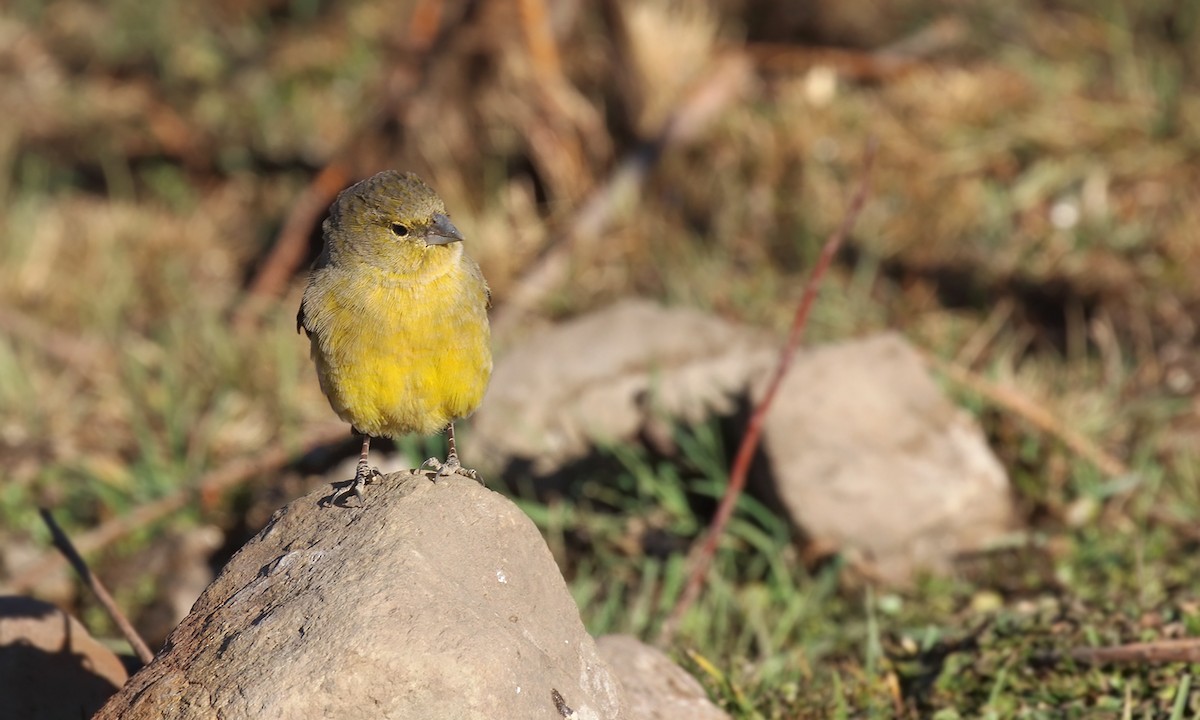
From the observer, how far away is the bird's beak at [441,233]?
3.99 metres

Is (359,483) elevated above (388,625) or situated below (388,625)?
above

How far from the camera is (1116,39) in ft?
29.8

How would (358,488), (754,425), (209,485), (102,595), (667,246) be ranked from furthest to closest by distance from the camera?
(667,246) < (209,485) < (754,425) < (102,595) < (358,488)

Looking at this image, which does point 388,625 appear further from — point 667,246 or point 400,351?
point 667,246

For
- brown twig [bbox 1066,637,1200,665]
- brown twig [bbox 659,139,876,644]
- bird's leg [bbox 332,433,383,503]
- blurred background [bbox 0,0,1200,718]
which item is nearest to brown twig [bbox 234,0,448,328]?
blurred background [bbox 0,0,1200,718]

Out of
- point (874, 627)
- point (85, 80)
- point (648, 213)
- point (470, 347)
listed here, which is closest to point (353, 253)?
point (470, 347)

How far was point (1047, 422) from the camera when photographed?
19.9 feet

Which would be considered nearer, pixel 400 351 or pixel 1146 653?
pixel 400 351

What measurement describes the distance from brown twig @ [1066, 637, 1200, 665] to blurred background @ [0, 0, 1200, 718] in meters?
0.11

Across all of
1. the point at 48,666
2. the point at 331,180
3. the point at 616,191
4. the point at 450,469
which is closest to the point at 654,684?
the point at 450,469

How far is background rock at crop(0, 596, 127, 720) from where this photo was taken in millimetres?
3984

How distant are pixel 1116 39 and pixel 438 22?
4158 mm

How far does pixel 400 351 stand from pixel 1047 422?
3.22 m

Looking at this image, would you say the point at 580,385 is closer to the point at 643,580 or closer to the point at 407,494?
the point at 643,580
